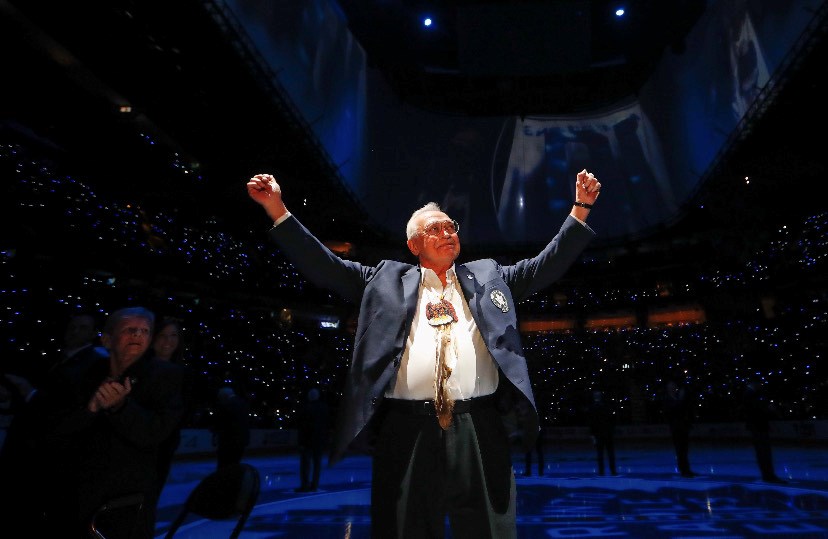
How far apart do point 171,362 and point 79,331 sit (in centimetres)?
116

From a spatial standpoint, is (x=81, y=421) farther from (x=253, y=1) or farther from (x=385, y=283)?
(x=253, y=1)

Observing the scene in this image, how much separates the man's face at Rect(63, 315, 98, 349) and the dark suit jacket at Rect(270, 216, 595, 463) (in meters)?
2.53

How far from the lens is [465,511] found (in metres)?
1.88

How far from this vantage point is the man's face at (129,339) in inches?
99.3

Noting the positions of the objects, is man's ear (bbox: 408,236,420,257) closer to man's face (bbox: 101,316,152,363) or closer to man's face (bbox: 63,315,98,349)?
man's face (bbox: 101,316,152,363)

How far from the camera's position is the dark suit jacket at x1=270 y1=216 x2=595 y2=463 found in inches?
77.4

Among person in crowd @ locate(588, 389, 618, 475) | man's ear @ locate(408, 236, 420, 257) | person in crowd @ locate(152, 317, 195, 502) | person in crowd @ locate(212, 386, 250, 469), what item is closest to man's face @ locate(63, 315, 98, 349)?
person in crowd @ locate(152, 317, 195, 502)

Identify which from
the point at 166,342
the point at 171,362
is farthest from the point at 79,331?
the point at 171,362

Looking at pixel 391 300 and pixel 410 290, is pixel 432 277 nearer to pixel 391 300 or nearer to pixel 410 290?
pixel 410 290

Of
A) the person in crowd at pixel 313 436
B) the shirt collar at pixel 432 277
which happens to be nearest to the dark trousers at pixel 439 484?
the shirt collar at pixel 432 277

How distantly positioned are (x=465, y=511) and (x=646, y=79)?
19988 millimetres

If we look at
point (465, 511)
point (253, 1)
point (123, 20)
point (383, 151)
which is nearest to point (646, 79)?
point (383, 151)

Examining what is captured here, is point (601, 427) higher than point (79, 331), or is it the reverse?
point (79, 331)

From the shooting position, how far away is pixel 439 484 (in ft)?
6.19
